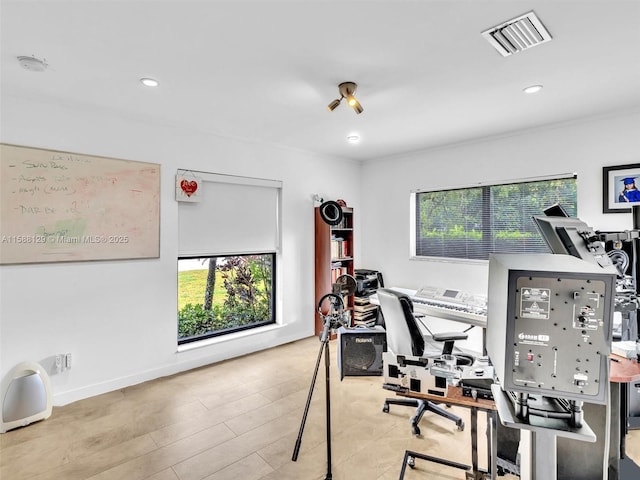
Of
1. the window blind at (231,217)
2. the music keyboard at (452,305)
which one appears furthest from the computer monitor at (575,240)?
the window blind at (231,217)

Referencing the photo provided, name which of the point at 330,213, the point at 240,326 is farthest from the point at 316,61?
the point at 240,326

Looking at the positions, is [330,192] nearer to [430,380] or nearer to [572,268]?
[430,380]

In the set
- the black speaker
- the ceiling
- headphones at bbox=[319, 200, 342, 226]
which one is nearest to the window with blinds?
the ceiling

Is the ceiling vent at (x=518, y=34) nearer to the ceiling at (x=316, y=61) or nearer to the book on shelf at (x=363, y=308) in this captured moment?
the ceiling at (x=316, y=61)

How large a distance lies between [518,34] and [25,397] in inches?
160

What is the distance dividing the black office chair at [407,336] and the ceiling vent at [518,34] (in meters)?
1.63

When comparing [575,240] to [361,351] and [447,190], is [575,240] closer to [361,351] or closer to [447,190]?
[361,351]

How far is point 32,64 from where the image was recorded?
211 cm

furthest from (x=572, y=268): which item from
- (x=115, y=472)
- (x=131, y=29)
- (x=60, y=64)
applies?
(x=60, y=64)

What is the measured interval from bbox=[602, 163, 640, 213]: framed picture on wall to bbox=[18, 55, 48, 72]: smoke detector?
14.8ft

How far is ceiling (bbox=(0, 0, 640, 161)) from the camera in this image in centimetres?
165

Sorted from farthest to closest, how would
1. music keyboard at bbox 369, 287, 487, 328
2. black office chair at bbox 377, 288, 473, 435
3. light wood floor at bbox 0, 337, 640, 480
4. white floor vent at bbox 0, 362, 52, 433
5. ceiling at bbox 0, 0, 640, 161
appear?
music keyboard at bbox 369, 287, 487, 328, white floor vent at bbox 0, 362, 52, 433, black office chair at bbox 377, 288, 473, 435, light wood floor at bbox 0, 337, 640, 480, ceiling at bbox 0, 0, 640, 161

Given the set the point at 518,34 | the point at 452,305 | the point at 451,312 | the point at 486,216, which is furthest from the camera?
the point at 486,216

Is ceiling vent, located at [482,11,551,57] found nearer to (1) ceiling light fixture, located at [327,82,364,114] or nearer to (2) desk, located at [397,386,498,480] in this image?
(1) ceiling light fixture, located at [327,82,364,114]
